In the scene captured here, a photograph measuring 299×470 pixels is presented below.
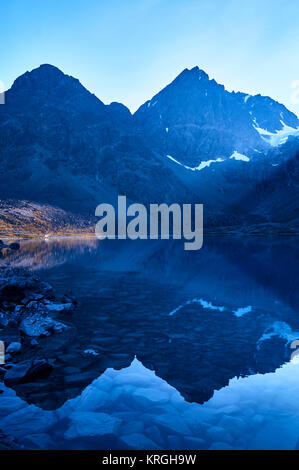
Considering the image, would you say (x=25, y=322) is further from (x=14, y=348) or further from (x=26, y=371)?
(x=26, y=371)

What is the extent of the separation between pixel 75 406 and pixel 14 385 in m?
2.45

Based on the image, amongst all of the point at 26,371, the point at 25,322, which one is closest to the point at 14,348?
the point at 26,371

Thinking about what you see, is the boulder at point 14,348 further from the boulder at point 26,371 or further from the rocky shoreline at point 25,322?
the boulder at point 26,371

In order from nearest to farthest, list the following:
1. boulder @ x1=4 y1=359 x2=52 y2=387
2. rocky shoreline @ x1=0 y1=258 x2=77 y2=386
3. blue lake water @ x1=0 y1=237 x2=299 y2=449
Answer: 1. blue lake water @ x1=0 y1=237 x2=299 y2=449
2. boulder @ x1=4 y1=359 x2=52 y2=387
3. rocky shoreline @ x1=0 y1=258 x2=77 y2=386

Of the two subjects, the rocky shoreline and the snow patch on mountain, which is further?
the snow patch on mountain

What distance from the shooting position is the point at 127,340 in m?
13.9

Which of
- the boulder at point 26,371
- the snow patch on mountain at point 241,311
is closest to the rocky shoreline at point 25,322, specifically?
the boulder at point 26,371

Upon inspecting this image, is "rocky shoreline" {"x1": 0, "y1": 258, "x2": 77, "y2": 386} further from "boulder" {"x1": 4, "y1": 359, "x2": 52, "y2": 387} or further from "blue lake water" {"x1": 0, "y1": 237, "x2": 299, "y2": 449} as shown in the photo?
"blue lake water" {"x1": 0, "y1": 237, "x2": 299, "y2": 449}

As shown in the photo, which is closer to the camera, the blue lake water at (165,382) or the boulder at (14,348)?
the blue lake water at (165,382)

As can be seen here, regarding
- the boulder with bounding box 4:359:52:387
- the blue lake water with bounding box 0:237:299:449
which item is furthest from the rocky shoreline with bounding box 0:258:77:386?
the blue lake water with bounding box 0:237:299:449

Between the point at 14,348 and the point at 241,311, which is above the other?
the point at 241,311

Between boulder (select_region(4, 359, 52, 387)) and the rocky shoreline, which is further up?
the rocky shoreline

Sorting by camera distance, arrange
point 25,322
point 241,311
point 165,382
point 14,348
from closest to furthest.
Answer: point 165,382 < point 14,348 < point 25,322 < point 241,311

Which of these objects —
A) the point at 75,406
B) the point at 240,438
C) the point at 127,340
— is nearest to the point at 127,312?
the point at 127,340
